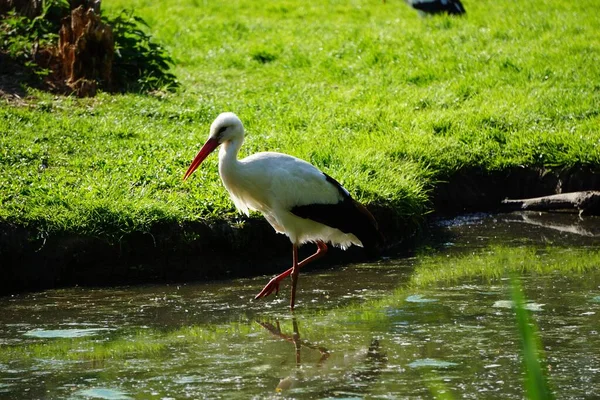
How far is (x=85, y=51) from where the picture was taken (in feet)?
35.7

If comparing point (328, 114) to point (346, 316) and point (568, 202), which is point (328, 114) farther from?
point (346, 316)

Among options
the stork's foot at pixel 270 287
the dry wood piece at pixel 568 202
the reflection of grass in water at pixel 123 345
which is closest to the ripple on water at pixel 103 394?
the reflection of grass in water at pixel 123 345

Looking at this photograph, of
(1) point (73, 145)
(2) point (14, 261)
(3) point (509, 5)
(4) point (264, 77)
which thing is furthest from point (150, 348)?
(3) point (509, 5)

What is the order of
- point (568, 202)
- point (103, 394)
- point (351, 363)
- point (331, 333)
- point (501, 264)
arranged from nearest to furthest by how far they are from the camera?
point (103, 394) < point (351, 363) < point (331, 333) < point (501, 264) < point (568, 202)

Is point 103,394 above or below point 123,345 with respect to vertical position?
below

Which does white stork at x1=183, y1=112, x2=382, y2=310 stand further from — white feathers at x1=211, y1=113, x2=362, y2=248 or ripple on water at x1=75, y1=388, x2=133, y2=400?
ripple on water at x1=75, y1=388, x2=133, y2=400

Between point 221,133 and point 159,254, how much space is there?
1.14 metres

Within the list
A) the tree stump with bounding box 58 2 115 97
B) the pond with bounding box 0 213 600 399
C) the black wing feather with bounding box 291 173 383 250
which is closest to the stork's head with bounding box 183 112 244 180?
the black wing feather with bounding box 291 173 383 250

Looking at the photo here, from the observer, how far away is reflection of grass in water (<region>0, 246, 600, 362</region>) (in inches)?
231

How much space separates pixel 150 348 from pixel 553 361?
7.35 ft

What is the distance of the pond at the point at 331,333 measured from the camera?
5.22m

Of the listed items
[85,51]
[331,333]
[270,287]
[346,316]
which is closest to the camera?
[331,333]

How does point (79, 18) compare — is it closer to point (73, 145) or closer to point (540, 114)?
point (73, 145)

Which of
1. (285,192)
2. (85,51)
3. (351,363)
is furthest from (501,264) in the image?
(85,51)
